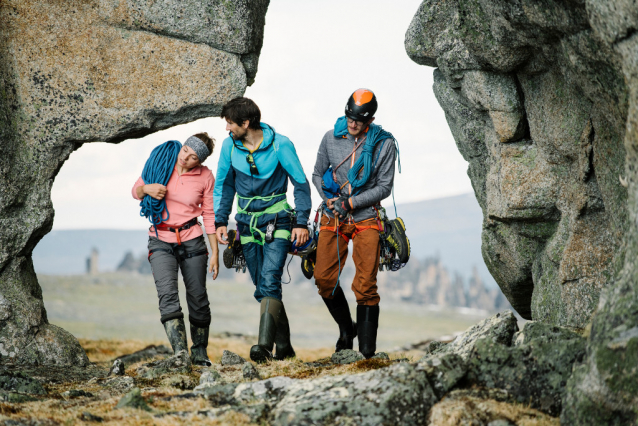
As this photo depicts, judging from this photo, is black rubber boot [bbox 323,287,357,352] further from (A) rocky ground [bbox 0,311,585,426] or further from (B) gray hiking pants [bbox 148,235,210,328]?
(A) rocky ground [bbox 0,311,585,426]

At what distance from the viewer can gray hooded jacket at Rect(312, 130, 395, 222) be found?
11.1 meters

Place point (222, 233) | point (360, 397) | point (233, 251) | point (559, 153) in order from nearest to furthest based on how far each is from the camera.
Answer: point (360, 397) < point (222, 233) < point (233, 251) < point (559, 153)

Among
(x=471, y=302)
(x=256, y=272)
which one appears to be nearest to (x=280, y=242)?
(x=256, y=272)

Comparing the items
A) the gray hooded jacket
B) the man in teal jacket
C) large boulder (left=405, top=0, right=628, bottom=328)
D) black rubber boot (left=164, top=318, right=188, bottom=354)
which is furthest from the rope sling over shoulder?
large boulder (left=405, top=0, right=628, bottom=328)

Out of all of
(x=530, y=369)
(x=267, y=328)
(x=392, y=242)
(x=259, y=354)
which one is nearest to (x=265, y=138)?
(x=392, y=242)

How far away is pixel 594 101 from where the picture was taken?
31.6ft

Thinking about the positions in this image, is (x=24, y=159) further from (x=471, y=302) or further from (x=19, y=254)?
(x=471, y=302)

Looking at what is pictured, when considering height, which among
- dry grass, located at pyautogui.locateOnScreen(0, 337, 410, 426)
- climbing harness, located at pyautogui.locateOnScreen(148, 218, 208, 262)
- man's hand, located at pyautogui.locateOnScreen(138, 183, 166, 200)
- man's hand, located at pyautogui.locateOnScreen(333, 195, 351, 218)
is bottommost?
dry grass, located at pyautogui.locateOnScreen(0, 337, 410, 426)

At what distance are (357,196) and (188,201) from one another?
9.87ft

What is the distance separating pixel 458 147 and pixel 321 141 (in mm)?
4313

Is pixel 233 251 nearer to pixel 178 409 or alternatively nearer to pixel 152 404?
pixel 152 404

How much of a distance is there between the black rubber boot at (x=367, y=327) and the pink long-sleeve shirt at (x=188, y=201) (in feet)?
9.95

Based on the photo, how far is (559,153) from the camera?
39.5 ft

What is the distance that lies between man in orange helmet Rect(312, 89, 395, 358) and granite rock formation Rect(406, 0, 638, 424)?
2.75 m
